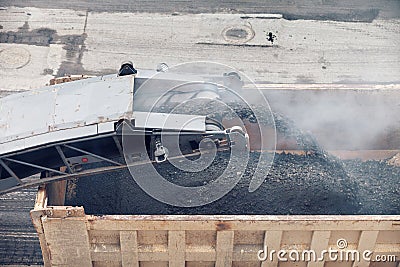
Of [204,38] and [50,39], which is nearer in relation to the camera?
[50,39]

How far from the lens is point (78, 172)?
5.82 metres

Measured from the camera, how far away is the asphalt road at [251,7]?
34.3 feet

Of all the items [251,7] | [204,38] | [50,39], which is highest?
[251,7]

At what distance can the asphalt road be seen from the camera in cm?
1045

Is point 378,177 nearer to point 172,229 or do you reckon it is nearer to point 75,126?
point 172,229

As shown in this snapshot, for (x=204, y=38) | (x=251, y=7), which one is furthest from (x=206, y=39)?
(x=251, y=7)

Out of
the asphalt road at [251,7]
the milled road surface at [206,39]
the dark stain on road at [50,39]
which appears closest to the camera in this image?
the milled road surface at [206,39]

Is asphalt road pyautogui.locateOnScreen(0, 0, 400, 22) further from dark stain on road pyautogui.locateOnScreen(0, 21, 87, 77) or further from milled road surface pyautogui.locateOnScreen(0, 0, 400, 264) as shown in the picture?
dark stain on road pyautogui.locateOnScreen(0, 21, 87, 77)

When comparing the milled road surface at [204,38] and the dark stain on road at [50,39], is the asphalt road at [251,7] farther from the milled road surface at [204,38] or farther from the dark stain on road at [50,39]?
the dark stain on road at [50,39]

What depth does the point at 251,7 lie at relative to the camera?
416 inches

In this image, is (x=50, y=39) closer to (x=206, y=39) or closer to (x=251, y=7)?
(x=206, y=39)

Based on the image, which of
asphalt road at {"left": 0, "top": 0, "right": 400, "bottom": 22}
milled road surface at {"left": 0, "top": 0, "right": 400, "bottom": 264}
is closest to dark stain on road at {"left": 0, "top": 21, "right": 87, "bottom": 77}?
milled road surface at {"left": 0, "top": 0, "right": 400, "bottom": 264}

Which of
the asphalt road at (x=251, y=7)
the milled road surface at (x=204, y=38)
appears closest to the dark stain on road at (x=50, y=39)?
the milled road surface at (x=204, y=38)

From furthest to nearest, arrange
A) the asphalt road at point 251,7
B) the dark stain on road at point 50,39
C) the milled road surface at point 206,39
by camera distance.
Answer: the asphalt road at point 251,7 < the dark stain on road at point 50,39 < the milled road surface at point 206,39
